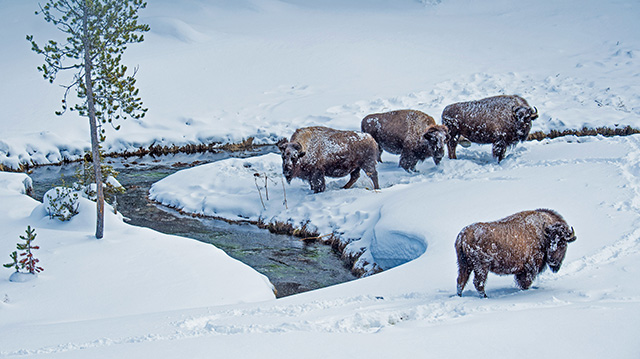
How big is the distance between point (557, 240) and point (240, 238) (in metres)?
8.04

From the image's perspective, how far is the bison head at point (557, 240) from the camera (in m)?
6.12

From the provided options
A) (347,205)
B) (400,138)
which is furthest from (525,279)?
(400,138)

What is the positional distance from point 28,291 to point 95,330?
3.35 m

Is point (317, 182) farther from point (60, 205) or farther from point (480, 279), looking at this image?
point (480, 279)

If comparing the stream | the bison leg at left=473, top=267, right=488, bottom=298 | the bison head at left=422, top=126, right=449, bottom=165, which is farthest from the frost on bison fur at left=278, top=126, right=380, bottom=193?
the bison leg at left=473, top=267, right=488, bottom=298

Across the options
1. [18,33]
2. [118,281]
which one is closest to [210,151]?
[118,281]

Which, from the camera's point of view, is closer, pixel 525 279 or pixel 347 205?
pixel 525 279

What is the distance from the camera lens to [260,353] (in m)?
4.17

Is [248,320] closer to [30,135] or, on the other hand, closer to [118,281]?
[118,281]

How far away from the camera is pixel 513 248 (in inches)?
240

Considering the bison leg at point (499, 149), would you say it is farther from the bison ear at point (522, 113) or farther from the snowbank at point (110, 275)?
the snowbank at point (110, 275)

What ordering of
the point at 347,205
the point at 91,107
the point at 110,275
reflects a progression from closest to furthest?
the point at 110,275 → the point at 91,107 → the point at 347,205

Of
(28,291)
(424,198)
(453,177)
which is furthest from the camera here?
(453,177)

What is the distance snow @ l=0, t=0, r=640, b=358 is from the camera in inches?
185
